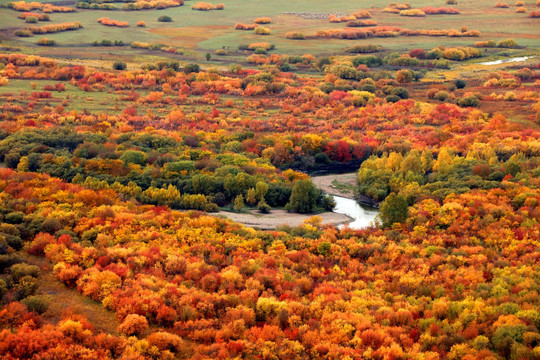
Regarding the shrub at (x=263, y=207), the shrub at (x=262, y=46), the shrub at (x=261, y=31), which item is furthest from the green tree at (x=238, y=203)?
the shrub at (x=261, y=31)

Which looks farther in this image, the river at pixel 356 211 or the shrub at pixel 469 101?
the shrub at pixel 469 101

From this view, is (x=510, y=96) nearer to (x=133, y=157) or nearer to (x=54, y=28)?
(x=133, y=157)

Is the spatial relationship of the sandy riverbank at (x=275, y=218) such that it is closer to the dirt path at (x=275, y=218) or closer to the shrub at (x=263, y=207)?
the dirt path at (x=275, y=218)

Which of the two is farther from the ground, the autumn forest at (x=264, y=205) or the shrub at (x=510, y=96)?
the shrub at (x=510, y=96)

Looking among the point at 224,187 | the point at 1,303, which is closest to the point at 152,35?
the point at 224,187

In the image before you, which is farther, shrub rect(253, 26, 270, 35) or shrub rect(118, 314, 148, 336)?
shrub rect(253, 26, 270, 35)

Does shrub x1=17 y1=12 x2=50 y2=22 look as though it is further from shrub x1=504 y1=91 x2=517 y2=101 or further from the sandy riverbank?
the sandy riverbank

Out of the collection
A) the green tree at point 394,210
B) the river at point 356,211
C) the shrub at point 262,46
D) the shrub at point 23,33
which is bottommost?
the river at point 356,211

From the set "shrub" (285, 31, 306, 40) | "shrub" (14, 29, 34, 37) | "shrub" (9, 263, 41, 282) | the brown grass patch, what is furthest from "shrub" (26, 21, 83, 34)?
"shrub" (9, 263, 41, 282)
